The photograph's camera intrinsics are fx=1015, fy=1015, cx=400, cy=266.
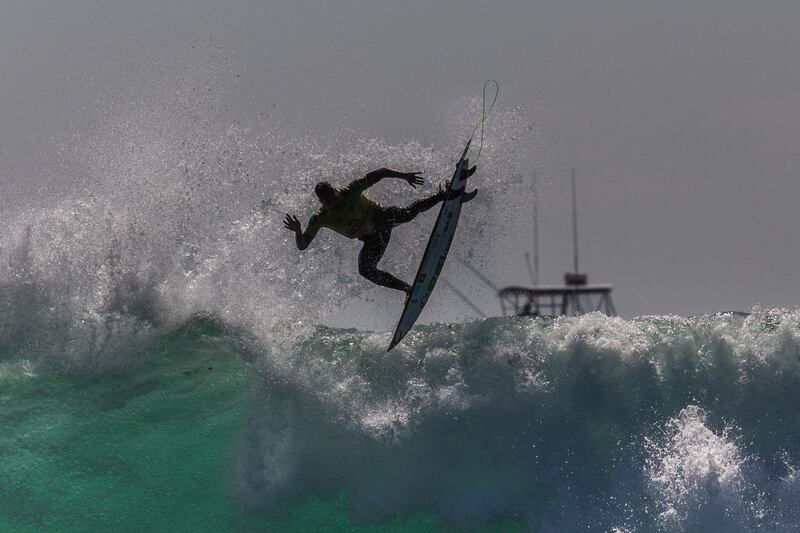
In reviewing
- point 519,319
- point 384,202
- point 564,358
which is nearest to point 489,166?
point 384,202

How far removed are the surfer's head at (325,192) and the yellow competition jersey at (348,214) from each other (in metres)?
0.08

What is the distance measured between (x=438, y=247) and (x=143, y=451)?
11.7 feet

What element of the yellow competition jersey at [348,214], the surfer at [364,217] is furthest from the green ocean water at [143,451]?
the yellow competition jersey at [348,214]

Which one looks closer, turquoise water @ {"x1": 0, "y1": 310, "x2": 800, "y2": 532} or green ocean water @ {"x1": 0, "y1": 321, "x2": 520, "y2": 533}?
turquoise water @ {"x1": 0, "y1": 310, "x2": 800, "y2": 532}

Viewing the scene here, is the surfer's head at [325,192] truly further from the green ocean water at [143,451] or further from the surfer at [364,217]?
the green ocean water at [143,451]

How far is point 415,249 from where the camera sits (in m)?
11.9

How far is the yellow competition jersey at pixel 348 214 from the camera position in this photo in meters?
9.65

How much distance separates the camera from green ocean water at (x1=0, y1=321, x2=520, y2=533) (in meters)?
8.90

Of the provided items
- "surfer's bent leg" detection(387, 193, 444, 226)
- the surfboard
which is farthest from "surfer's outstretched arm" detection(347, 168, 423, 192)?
the surfboard

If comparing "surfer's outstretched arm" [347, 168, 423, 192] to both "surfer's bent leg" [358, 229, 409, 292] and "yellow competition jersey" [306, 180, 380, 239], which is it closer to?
"yellow competition jersey" [306, 180, 380, 239]

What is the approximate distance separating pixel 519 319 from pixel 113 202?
531cm

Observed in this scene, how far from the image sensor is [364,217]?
9.90 metres

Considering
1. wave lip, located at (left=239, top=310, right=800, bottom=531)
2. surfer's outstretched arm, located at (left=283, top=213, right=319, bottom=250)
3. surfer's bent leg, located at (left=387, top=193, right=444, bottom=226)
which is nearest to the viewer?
wave lip, located at (left=239, top=310, right=800, bottom=531)

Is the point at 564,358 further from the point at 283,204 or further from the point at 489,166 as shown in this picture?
the point at 283,204
